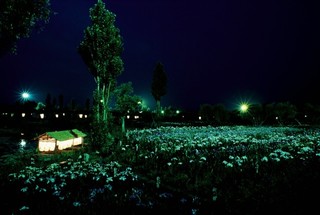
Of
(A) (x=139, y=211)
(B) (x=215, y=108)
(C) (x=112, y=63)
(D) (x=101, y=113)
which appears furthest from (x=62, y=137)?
(B) (x=215, y=108)

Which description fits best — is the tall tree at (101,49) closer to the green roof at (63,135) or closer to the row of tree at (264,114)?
the green roof at (63,135)

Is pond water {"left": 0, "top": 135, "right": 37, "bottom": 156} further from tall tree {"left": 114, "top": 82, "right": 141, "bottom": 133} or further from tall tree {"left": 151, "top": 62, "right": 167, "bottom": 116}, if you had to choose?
tall tree {"left": 151, "top": 62, "right": 167, "bottom": 116}

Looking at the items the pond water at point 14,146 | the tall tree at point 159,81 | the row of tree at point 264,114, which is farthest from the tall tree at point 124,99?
the row of tree at point 264,114

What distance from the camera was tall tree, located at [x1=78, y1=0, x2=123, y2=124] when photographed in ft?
84.3

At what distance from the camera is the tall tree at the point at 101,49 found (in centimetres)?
2569

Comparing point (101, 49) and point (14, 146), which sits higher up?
point (101, 49)

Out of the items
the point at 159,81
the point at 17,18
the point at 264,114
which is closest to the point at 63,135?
the point at 17,18

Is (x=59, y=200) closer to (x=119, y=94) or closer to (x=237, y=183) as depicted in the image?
(x=237, y=183)

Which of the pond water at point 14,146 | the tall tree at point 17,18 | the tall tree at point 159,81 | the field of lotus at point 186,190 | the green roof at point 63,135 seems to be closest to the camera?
the field of lotus at point 186,190

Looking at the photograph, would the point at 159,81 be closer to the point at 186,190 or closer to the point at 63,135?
the point at 63,135

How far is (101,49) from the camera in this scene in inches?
1016

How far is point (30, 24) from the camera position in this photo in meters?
15.2

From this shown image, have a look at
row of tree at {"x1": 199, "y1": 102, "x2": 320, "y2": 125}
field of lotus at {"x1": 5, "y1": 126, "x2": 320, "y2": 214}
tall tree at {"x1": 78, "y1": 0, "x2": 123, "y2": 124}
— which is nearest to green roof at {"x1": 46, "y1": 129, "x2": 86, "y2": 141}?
tall tree at {"x1": 78, "y1": 0, "x2": 123, "y2": 124}

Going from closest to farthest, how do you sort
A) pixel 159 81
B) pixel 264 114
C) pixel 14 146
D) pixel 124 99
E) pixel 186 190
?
1. pixel 186 190
2. pixel 14 146
3. pixel 124 99
4. pixel 159 81
5. pixel 264 114
